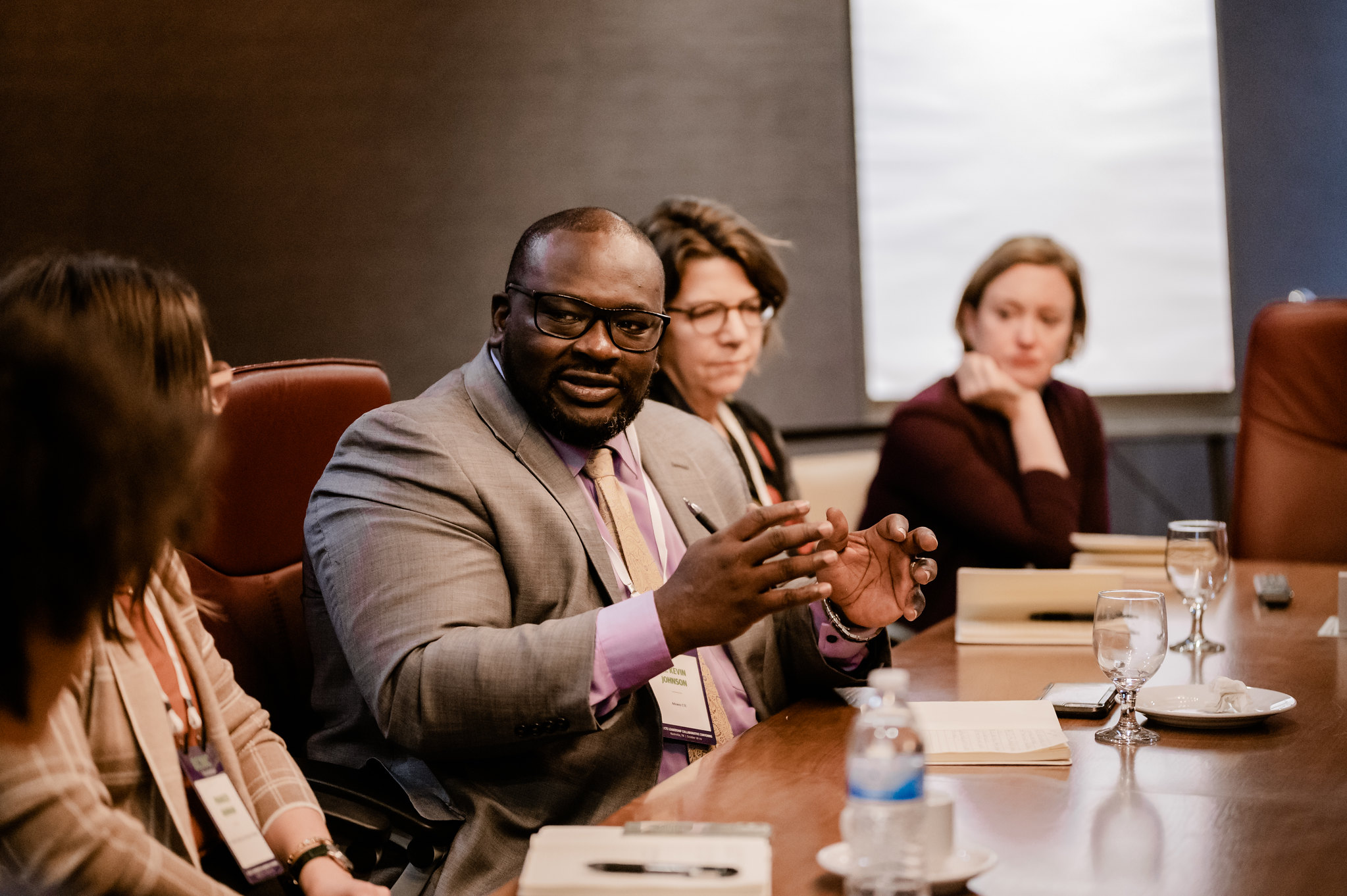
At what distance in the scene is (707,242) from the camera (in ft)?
9.63

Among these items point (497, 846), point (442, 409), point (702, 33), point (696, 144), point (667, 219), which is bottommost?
point (497, 846)

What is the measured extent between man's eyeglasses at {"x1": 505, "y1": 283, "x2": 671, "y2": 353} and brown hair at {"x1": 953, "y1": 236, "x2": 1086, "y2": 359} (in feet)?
5.62

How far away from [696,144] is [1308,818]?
325 cm

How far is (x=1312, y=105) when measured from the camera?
14.1 ft

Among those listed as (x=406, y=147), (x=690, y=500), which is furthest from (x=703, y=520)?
(x=406, y=147)

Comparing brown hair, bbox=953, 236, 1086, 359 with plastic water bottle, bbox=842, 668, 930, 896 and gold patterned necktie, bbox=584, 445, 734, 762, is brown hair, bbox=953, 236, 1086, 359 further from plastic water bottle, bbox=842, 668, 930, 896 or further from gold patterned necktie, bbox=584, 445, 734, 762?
plastic water bottle, bbox=842, 668, 930, 896

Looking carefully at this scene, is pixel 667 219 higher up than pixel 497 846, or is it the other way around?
pixel 667 219

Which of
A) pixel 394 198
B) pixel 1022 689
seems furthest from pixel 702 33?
pixel 1022 689

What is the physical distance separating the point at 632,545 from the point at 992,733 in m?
0.62

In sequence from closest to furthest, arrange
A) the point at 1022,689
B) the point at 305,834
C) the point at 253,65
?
the point at 305,834 → the point at 1022,689 → the point at 253,65

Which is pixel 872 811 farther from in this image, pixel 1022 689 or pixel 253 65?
pixel 253 65

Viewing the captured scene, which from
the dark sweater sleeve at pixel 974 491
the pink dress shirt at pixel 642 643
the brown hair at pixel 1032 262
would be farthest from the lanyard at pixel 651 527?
the brown hair at pixel 1032 262

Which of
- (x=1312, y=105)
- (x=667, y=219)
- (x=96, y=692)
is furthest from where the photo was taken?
(x=1312, y=105)

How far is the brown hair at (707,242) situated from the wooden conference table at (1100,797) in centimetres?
145
